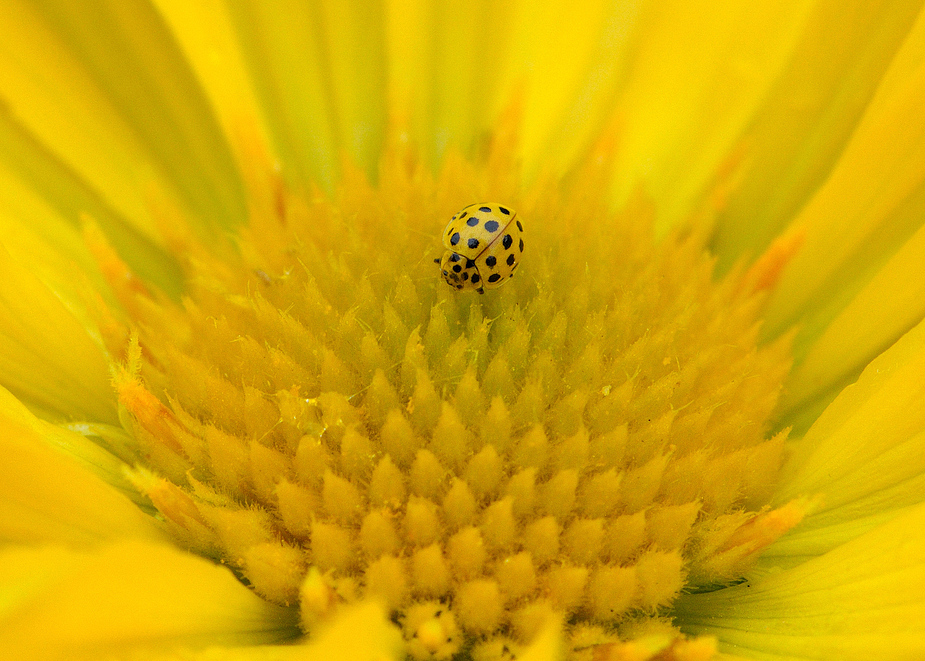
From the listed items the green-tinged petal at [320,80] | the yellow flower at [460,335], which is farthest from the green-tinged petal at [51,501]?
the green-tinged petal at [320,80]

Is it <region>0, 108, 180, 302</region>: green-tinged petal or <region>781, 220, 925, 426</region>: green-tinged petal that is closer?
<region>781, 220, 925, 426</region>: green-tinged petal

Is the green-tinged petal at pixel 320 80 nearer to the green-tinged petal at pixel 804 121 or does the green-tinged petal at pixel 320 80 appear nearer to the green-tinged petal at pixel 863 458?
the green-tinged petal at pixel 804 121

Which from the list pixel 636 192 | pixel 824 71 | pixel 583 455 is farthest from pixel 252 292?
pixel 824 71

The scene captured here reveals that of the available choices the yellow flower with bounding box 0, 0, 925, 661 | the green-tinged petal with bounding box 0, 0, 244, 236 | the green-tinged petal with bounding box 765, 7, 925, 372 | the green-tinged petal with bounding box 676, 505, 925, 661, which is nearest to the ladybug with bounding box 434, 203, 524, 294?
the yellow flower with bounding box 0, 0, 925, 661

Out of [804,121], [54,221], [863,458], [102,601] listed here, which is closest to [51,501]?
[102,601]

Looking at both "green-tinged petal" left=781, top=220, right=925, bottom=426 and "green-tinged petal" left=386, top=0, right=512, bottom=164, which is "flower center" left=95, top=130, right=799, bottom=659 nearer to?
"green-tinged petal" left=781, top=220, right=925, bottom=426
